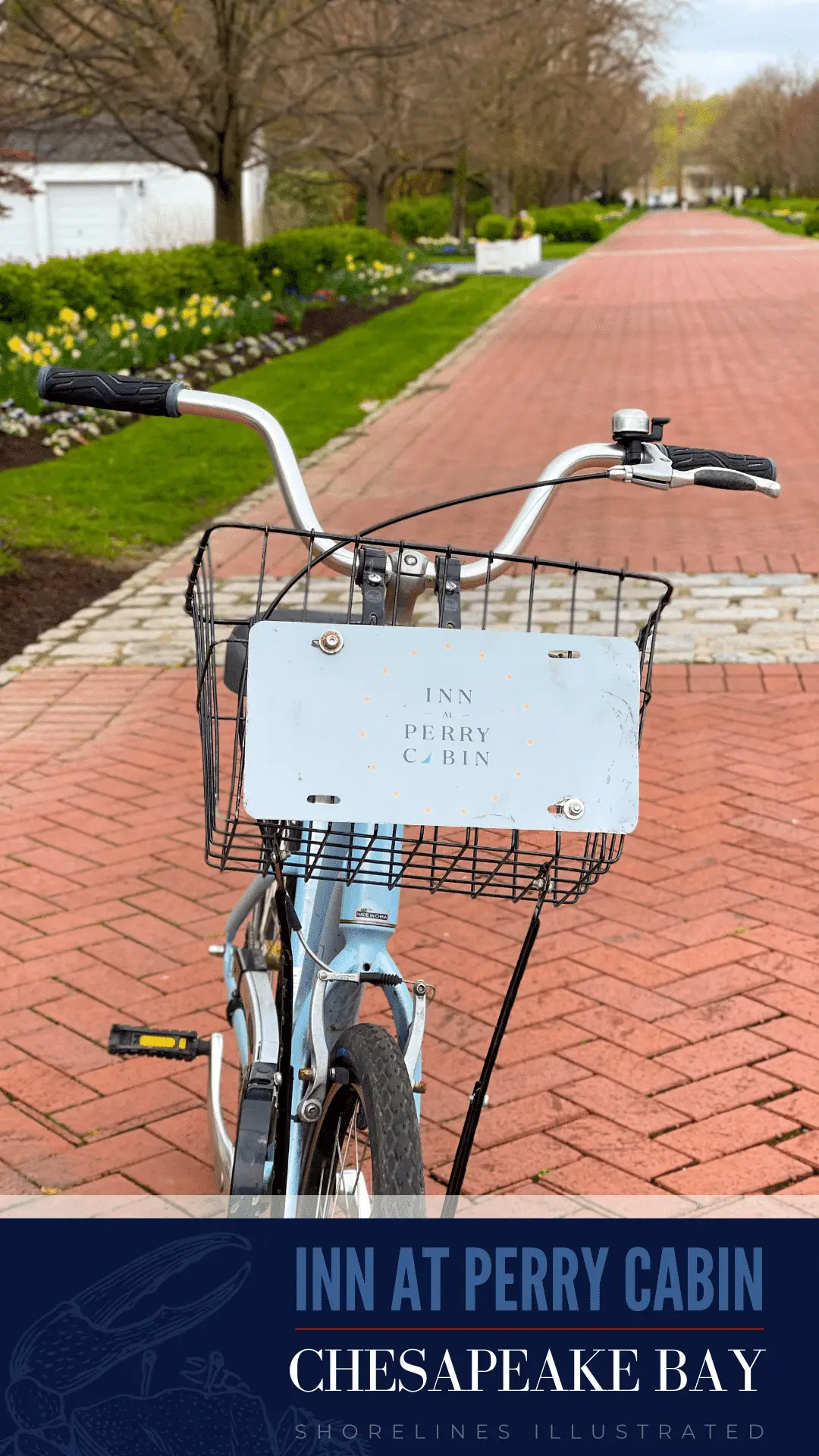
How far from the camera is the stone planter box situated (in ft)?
102

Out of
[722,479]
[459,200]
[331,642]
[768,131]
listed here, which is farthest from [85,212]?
[768,131]

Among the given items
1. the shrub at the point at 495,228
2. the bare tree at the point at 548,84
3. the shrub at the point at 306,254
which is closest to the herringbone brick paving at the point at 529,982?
the shrub at the point at 306,254

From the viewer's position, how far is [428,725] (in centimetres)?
180

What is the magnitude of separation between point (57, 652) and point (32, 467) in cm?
403

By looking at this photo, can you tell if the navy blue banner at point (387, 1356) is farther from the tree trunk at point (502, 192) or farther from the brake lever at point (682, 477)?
the tree trunk at point (502, 192)

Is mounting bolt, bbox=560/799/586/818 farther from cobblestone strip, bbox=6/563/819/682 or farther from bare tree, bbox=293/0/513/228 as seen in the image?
bare tree, bbox=293/0/513/228

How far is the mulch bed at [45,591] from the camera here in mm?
7156

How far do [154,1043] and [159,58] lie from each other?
52.4 ft

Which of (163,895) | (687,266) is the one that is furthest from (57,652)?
(687,266)

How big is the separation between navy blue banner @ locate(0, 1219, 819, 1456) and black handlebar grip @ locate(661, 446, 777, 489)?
1.13m

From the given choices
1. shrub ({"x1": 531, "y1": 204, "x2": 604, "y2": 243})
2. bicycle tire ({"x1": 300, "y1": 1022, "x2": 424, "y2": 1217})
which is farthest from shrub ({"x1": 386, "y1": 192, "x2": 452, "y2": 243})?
bicycle tire ({"x1": 300, "y1": 1022, "x2": 424, "y2": 1217})

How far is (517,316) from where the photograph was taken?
2195cm

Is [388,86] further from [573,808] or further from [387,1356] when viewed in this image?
[573,808]

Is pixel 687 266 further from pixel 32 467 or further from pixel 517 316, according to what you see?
pixel 32 467
